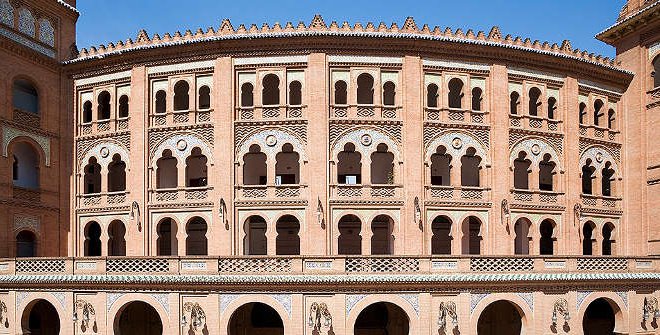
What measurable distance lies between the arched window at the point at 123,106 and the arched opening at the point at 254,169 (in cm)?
665

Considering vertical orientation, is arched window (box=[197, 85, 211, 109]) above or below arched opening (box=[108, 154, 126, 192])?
above

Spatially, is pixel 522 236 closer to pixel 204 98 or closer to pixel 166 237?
pixel 204 98

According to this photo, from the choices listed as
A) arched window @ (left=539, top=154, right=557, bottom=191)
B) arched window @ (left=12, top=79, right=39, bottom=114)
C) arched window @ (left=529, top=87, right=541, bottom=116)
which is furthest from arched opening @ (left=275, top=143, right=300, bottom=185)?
arched window @ (left=539, top=154, right=557, bottom=191)

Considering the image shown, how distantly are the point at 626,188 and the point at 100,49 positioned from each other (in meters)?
28.5

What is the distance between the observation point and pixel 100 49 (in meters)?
31.0

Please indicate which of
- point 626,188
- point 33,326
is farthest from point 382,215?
point 33,326

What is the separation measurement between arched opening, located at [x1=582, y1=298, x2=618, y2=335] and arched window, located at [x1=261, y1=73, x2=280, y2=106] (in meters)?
19.0

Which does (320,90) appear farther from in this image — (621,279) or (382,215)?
(621,279)

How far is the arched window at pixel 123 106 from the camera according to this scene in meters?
31.2

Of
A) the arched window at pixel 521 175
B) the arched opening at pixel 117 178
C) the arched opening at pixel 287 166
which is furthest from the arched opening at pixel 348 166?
the arched opening at pixel 117 178

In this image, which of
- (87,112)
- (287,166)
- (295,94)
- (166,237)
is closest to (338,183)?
→ (287,166)

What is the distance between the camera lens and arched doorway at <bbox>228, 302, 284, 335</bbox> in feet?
92.5

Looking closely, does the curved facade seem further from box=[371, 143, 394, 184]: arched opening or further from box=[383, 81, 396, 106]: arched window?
box=[383, 81, 396, 106]: arched window

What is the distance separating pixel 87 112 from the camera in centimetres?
3216
